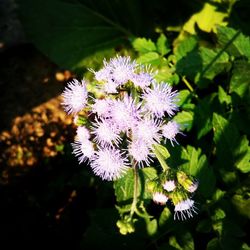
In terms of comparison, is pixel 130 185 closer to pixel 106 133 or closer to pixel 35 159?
pixel 106 133

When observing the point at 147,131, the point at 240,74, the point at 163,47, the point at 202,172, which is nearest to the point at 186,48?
the point at 163,47

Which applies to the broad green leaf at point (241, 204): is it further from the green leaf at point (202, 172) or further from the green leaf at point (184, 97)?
the green leaf at point (184, 97)

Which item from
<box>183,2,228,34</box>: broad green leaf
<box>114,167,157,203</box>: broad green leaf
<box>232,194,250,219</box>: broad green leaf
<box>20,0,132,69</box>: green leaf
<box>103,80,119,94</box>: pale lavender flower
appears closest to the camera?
<box>103,80,119,94</box>: pale lavender flower

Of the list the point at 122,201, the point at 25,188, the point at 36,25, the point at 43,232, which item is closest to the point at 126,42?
the point at 36,25

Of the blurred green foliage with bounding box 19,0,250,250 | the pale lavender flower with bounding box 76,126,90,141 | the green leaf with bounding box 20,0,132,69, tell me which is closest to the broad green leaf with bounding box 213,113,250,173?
the blurred green foliage with bounding box 19,0,250,250

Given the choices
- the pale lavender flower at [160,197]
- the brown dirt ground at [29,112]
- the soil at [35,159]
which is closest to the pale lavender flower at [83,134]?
the pale lavender flower at [160,197]

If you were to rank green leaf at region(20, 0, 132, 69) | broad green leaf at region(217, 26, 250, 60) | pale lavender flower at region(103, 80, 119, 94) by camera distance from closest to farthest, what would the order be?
pale lavender flower at region(103, 80, 119, 94) < broad green leaf at region(217, 26, 250, 60) < green leaf at region(20, 0, 132, 69)

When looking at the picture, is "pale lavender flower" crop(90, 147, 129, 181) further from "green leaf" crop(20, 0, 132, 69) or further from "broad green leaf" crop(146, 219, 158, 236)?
"green leaf" crop(20, 0, 132, 69)

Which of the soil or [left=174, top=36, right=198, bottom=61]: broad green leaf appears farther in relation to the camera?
the soil
